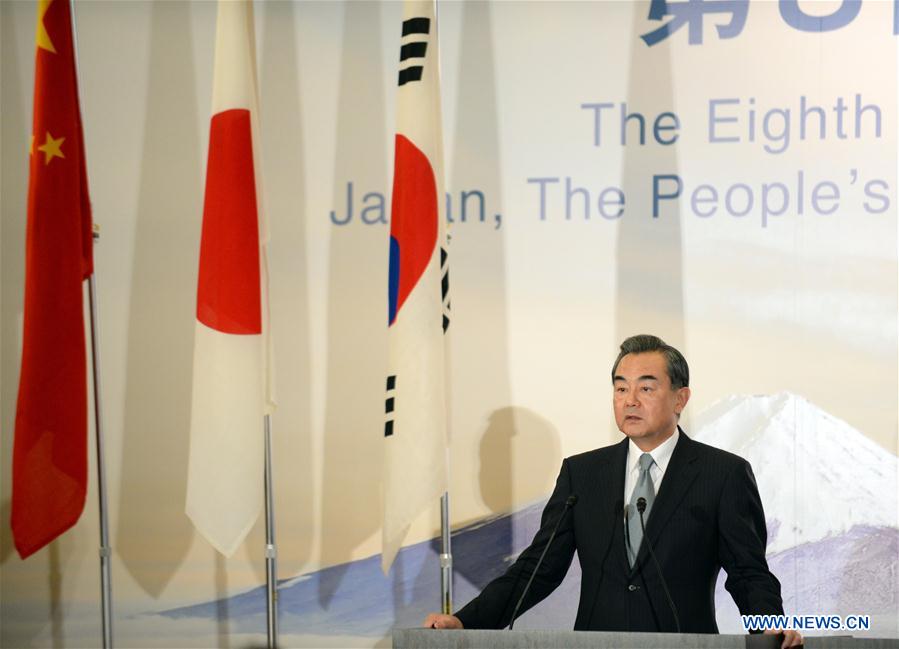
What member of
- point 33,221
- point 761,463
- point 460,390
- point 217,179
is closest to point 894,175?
point 761,463

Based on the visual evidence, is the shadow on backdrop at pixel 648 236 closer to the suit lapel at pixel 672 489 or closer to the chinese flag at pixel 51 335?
the suit lapel at pixel 672 489

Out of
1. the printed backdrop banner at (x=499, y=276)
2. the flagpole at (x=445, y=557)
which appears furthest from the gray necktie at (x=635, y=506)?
the printed backdrop banner at (x=499, y=276)

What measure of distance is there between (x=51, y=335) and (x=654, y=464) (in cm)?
237

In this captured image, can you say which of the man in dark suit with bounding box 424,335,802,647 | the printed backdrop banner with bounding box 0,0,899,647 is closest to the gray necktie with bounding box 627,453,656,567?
the man in dark suit with bounding box 424,335,802,647

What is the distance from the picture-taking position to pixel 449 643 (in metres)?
2.78

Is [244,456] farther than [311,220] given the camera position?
No

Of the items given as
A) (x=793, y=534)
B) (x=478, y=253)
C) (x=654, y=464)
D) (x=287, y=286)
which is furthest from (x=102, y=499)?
(x=793, y=534)

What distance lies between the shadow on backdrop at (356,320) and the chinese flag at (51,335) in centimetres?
109

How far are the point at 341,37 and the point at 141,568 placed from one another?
8.27ft

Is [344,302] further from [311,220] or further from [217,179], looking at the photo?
[217,179]

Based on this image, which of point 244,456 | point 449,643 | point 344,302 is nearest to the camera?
point 449,643

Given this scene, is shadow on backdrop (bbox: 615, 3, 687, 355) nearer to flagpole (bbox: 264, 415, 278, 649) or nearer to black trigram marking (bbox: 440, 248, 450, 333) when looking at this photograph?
black trigram marking (bbox: 440, 248, 450, 333)

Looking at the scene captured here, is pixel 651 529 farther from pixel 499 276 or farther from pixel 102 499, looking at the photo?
pixel 102 499

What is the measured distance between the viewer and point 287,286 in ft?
16.7
